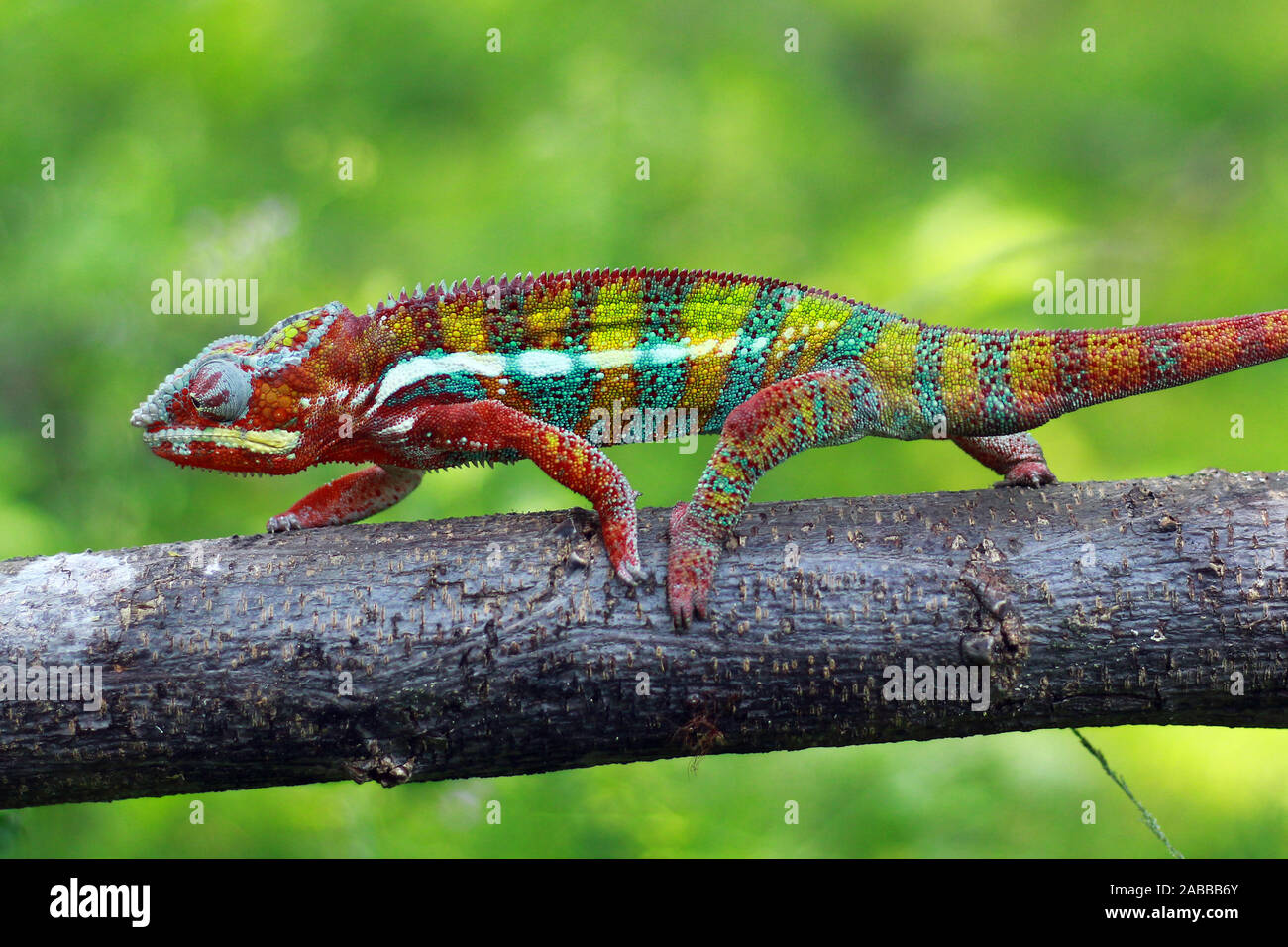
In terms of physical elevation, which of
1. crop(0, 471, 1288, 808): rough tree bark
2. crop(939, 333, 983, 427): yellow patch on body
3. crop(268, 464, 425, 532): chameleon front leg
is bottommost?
crop(0, 471, 1288, 808): rough tree bark

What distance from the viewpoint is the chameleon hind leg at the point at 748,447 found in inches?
106

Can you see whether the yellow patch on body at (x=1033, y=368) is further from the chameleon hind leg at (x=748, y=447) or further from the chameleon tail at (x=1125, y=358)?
the chameleon hind leg at (x=748, y=447)

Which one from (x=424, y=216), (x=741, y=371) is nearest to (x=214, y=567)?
(x=741, y=371)

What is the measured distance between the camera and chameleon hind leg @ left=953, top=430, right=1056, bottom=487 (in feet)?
11.2

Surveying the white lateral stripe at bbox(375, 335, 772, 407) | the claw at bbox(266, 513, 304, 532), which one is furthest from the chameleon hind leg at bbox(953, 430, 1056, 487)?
the claw at bbox(266, 513, 304, 532)

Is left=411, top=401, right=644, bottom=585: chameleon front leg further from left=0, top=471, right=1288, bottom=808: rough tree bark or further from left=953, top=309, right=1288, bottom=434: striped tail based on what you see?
left=953, top=309, right=1288, bottom=434: striped tail

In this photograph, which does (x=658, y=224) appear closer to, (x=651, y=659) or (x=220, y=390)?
(x=220, y=390)

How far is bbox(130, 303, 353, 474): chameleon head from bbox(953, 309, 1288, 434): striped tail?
2.19m

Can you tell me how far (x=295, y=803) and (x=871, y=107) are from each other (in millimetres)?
4127

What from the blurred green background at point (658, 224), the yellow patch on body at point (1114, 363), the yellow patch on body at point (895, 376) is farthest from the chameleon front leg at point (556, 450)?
the yellow patch on body at point (1114, 363)

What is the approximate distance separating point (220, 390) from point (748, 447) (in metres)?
1.71

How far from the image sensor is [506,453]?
3.45 m
